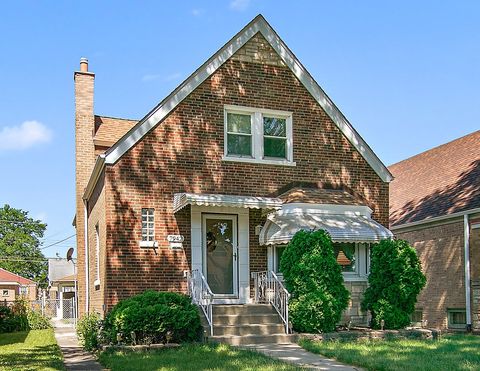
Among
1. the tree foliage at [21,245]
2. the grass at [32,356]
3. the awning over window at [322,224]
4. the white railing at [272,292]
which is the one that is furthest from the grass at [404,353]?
the tree foliage at [21,245]

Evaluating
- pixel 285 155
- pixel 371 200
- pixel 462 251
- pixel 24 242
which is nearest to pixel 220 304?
pixel 285 155

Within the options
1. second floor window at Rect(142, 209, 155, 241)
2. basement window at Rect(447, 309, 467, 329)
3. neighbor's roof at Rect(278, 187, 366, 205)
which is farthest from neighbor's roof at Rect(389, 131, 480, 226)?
second floor window at Rect(142, 209, 155, 241)

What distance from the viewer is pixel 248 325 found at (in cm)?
1352

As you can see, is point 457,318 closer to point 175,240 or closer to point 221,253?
point 221,253

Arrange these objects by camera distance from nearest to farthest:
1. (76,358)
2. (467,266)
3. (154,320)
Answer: (154,320), (76,358), (467,266)

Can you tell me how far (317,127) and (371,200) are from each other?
8.68 ft

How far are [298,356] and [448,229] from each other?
1171 centimetres

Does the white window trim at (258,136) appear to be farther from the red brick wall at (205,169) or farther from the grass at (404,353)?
the grass at (404,353)

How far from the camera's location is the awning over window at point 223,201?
47.0ft

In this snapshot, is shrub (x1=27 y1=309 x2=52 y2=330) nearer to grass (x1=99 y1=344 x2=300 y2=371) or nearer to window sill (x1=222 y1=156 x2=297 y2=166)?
window sill (x1=222 y1=156 x2=297 y2=166)

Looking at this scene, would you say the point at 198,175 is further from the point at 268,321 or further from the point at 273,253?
the point at 268,321

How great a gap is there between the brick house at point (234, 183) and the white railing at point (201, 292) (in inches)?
8.7

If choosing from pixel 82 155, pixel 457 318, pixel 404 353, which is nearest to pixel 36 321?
pixel 82 155

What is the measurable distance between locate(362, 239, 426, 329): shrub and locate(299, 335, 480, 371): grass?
54.2 inches
